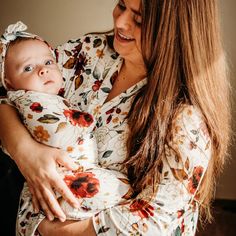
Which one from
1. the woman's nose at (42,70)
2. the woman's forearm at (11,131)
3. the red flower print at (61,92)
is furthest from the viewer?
the red flower print at (61,92)

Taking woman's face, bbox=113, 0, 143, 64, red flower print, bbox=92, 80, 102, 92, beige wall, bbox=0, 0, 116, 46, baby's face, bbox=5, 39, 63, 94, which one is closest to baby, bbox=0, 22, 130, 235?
baby's face, bbox=5, 39, 63, 94

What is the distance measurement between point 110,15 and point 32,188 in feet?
3.37

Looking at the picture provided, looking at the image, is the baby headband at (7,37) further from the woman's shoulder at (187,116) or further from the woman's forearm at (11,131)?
the woman's shoulder at (187,116)

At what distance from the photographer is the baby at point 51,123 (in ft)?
3.24

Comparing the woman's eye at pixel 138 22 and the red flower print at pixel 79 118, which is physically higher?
the woman's eye at pixel 138 22

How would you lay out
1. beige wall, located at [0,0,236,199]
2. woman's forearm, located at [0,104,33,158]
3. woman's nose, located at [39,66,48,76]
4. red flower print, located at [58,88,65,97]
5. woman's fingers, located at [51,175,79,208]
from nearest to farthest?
woman's fingers, located at [51,175,79,208] < woman's forearm, located at [0,104,33,158] < woman's nose, located at [39,66,48,76] < red flower print, located at [58,88,65,97] < beige wall, located at [0,0,236,199]

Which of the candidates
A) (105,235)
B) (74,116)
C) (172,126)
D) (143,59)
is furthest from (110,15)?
(105,235)

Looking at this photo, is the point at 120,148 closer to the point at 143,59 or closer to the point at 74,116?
the point at 74,116

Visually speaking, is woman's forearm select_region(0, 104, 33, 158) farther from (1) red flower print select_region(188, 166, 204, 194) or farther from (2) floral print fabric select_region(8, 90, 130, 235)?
(1) red flower print select_region(188, 166, 204, 194)

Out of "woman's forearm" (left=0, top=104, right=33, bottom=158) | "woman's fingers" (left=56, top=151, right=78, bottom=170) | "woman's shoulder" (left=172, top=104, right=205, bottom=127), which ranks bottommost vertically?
"woman's fingers" (left=56, top=151, right=78, bottom=170)

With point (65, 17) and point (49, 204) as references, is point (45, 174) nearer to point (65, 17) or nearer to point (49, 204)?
point (49, 204)

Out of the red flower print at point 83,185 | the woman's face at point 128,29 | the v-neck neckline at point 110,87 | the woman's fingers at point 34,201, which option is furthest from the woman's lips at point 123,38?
the woman's fingers at point 34,201

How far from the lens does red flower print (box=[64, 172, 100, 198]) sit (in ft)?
3.20

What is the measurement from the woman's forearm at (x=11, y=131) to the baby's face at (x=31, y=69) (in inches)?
4.0
